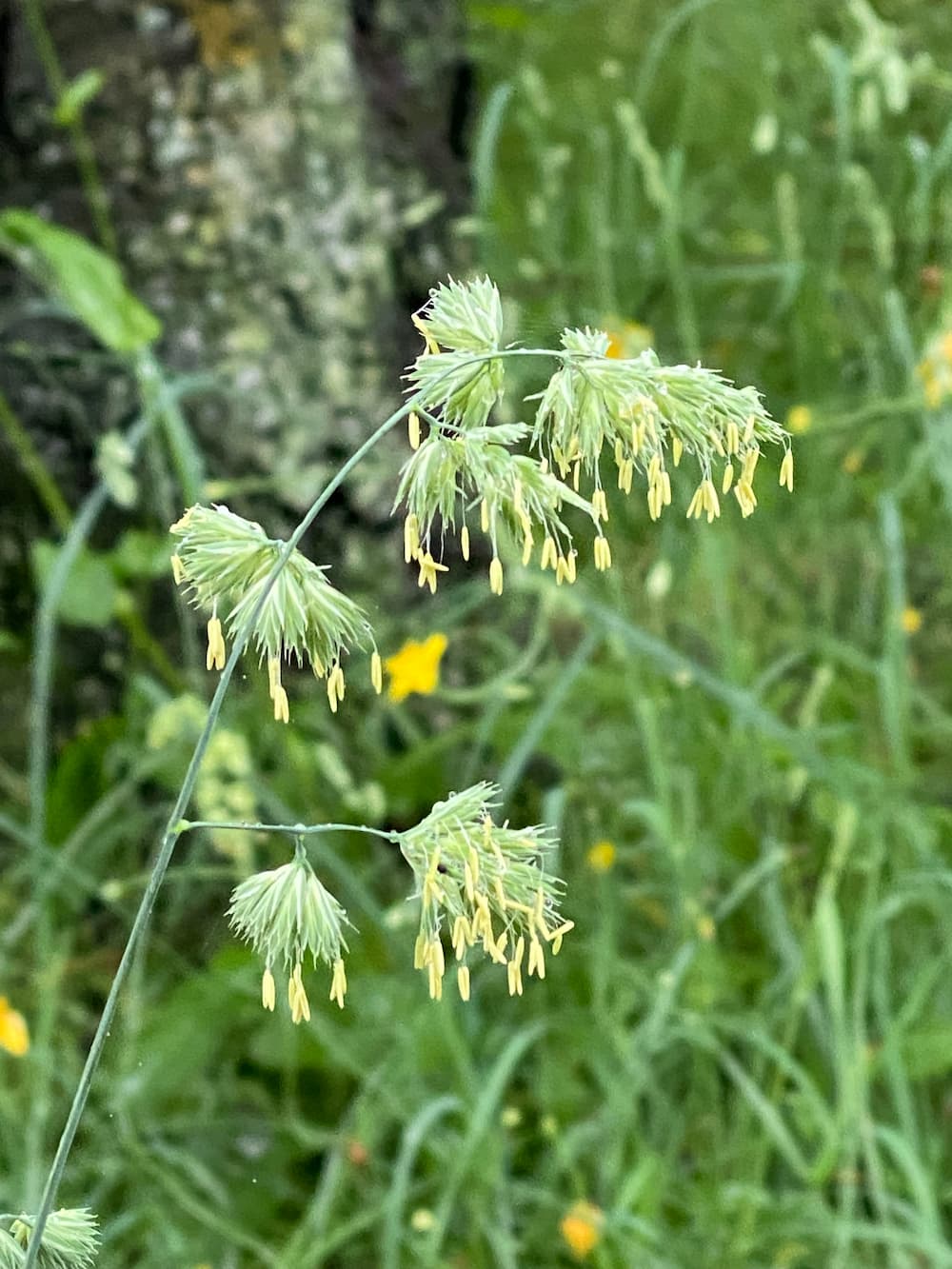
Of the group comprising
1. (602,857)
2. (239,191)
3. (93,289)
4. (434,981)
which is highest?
(239,191)

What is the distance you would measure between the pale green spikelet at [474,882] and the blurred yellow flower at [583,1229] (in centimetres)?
93

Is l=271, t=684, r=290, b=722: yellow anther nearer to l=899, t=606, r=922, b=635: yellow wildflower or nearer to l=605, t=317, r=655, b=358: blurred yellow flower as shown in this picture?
l=605, t=317, r=655, b=358: blurred yellow flower

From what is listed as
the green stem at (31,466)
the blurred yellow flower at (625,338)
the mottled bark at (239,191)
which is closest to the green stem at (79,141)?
the mottled bark at (239,191)

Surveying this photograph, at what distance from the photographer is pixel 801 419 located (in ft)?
6.53

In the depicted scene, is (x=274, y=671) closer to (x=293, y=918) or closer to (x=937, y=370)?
(x=293, y=918)

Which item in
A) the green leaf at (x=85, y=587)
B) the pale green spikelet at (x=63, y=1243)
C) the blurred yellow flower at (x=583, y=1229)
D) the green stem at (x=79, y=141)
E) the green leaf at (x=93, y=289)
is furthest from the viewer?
the green stem at (x=79, y=141)

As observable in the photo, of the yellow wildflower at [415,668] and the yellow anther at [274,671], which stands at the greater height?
the yellow wildflower at [415,668]

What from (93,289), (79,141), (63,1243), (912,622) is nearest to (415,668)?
(93,289)

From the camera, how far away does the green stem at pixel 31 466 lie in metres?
1.81

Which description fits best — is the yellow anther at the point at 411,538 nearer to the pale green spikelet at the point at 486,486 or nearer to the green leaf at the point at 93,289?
the pale green spikelet at the point at 486,486

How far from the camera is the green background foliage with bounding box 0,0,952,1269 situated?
1.45 metres

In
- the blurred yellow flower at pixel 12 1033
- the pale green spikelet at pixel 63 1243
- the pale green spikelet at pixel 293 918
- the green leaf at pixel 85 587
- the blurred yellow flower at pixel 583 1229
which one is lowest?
the blurred yellow flower at pixel 583 1229

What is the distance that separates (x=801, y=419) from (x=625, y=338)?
0.93 ft

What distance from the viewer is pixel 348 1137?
152 centimetres
